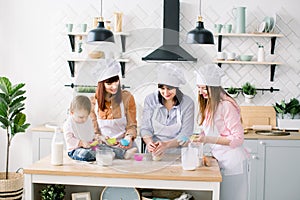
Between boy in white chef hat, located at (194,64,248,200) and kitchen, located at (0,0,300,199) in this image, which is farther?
kitchen, located at (0,0,300,199)

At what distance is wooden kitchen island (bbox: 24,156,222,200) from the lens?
9.78 feet

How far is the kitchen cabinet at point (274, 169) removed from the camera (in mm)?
4816

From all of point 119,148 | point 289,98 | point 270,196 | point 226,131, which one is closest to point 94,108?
point 119,148

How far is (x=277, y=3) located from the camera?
17.3ft

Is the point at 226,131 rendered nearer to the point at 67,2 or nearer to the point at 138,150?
the point at 138,150

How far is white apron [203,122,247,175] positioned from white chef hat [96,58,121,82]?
29.8 inches

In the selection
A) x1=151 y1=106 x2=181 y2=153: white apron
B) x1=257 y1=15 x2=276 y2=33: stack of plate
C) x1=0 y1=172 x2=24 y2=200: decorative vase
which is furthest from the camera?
x1=257 y1=15 x2=276 y2=33: stack of plate

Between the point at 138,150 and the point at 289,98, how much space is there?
2.59 meters

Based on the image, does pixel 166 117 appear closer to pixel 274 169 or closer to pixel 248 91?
pixel 274 169

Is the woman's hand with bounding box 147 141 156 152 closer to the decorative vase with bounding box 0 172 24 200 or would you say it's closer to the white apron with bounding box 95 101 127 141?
the white apron with bounding box 95 101 127 141

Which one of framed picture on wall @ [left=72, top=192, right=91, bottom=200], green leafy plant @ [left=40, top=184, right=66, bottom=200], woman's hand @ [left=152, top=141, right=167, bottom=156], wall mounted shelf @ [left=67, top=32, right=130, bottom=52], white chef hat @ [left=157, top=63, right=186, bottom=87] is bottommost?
framed picture on wall @ [left=72, top=192, right=91, bottom=200]

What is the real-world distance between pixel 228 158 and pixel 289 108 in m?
2.00

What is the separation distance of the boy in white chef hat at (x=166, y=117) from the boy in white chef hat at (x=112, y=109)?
101 mm

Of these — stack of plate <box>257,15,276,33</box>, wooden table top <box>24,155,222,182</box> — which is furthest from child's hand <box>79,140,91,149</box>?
stack of plate <box>257,15,276,33</box>
